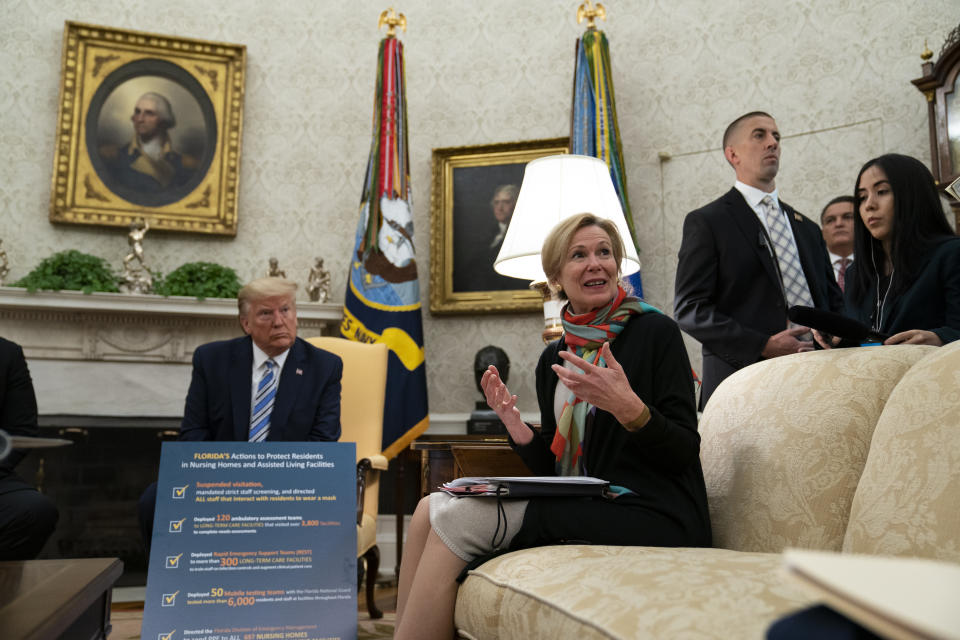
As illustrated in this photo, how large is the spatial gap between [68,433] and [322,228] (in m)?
1.98

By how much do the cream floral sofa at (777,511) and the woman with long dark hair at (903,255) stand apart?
1.61 ft

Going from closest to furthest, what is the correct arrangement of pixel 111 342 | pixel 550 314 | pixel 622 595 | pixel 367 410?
pixel 622 595 → pixel 550 314 → pixel 367 410 → pixel 111 342

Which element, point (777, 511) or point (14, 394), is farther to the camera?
point (14, 394)

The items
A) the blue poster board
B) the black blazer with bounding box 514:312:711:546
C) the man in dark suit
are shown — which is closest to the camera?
the black blazer with bounding box 514:312:711:546

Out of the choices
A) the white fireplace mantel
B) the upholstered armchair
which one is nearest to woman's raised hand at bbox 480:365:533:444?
the upholstered armchair

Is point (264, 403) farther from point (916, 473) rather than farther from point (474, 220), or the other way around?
point (916, 473)

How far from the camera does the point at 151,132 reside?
194 inches

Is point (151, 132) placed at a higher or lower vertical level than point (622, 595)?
higher

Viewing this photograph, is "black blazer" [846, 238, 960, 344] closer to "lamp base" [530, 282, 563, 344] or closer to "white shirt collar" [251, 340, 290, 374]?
"lamp base" [530, 282, 563, 344]

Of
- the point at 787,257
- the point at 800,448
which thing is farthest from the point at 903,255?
the point at 800,448

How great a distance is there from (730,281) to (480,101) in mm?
2954

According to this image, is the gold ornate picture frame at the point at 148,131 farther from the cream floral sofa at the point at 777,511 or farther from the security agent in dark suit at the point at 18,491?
the cream floral sofa at the point at 777,511

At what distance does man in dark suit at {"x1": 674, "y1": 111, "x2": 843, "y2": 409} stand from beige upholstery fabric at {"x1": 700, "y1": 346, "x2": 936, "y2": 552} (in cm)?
63

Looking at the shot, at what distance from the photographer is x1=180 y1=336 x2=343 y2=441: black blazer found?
3152mm
